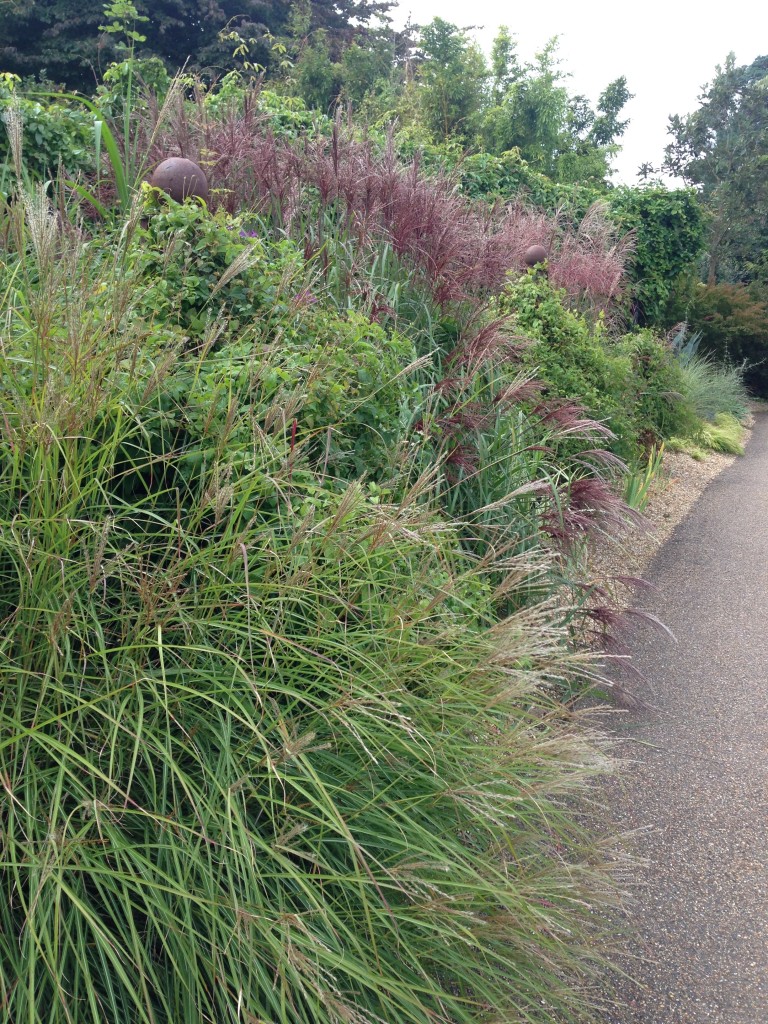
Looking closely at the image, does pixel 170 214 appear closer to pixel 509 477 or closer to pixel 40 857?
pixel 509 477

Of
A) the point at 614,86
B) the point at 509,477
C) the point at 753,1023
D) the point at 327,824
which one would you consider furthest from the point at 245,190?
the point at 614,86

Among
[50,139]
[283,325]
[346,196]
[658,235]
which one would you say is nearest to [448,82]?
[658,235]

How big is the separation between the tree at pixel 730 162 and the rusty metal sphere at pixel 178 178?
23579 mm

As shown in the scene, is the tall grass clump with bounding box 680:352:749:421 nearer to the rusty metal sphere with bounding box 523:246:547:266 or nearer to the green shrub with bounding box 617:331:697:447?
the green shrub with bounding box 617:331:697:447

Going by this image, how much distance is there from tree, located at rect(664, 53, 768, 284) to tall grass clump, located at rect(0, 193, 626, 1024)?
2525 cm

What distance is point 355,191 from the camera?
477 cm

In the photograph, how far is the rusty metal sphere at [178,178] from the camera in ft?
12.7

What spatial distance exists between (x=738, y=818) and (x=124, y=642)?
263cm

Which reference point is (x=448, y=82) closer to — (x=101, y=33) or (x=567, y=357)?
(x=101, y=33)

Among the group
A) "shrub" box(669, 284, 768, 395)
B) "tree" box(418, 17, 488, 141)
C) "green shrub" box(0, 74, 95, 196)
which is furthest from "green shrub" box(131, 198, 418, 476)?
"tree" box(418, 17, 488, 141)

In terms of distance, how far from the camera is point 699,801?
3498mm

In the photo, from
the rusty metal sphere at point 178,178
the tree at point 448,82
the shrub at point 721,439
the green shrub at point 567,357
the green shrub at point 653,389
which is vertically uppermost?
the tree at point 448,82

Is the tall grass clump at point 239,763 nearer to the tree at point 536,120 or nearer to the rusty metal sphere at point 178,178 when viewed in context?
the rusty metal sphere at point 178,178

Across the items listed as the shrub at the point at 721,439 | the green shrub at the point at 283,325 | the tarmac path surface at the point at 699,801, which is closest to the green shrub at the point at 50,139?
the green shrub at the point at 283,325
